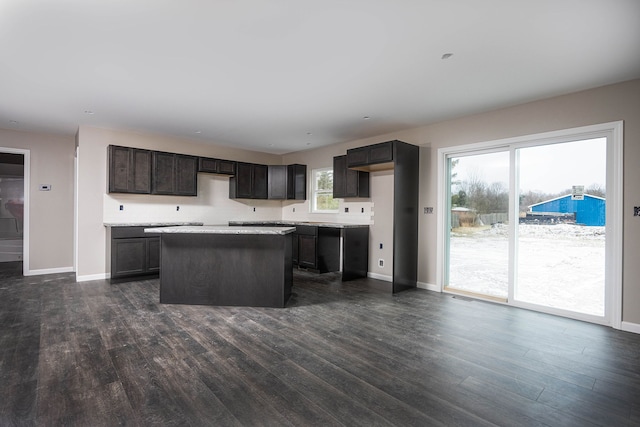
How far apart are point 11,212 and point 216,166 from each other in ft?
18.6

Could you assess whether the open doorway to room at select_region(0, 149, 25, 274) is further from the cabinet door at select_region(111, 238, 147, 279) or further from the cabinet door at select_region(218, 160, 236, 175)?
the cabinet door at select_region(218, 160, 236, 175)

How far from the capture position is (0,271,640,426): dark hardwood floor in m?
1.88

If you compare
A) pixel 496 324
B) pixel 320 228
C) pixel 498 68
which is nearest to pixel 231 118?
pixel 320 228

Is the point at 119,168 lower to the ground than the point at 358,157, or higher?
lower

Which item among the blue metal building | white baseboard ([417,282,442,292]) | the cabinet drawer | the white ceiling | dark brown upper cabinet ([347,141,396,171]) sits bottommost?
white baseboard ([417,282,442,292])

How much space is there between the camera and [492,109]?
4.19m

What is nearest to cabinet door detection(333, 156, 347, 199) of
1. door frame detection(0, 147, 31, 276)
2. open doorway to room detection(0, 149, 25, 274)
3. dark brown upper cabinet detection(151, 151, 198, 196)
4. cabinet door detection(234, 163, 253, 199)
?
cabinet door detection(234, 163, 253, 199)

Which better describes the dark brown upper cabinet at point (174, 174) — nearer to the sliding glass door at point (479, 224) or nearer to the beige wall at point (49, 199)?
the beige wall at point (49, 199)

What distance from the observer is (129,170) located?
5457 millimetres

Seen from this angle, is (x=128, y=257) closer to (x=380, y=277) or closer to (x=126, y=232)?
(x=126, y=232)

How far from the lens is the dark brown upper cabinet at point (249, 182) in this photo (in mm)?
6787

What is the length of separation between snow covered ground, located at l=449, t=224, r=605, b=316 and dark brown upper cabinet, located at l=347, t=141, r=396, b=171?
59.7 inches

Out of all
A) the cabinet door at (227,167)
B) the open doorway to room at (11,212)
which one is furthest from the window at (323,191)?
the open doorway to room at (11,212)

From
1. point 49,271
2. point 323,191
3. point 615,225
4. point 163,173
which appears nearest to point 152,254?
point 163,173
